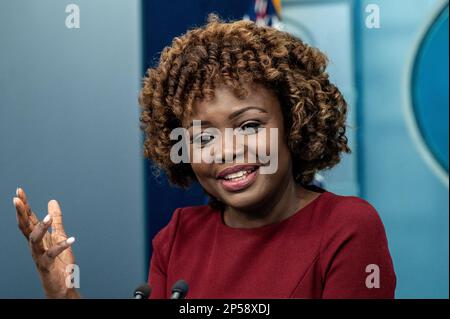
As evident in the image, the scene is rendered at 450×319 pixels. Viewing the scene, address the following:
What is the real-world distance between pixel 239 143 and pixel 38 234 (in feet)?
1.16

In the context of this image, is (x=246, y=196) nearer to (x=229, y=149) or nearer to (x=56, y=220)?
(x=229, y=149)

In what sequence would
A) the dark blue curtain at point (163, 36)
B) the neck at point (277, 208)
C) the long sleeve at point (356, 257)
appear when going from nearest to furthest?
the long sleeve at point (356, 257), the neck at point (277, 208), the dark blue curtain at point (163, 36)

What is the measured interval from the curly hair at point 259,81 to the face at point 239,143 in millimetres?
18

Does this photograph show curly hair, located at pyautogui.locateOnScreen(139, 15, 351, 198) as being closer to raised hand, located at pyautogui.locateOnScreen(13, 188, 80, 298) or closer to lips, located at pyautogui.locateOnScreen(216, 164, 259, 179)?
lips, located at pyautogui.locateOnScreen(216, 164, 259, 179)

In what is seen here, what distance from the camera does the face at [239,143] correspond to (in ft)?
3.36

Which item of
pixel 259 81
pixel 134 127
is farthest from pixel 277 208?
pixel 134 127

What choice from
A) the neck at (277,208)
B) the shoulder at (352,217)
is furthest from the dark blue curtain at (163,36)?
the shoulder at (352,217)

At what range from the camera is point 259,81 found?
3.46 feet

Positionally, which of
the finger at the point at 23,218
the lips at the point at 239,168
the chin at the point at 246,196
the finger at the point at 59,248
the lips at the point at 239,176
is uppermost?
the lips at the point at 239,168

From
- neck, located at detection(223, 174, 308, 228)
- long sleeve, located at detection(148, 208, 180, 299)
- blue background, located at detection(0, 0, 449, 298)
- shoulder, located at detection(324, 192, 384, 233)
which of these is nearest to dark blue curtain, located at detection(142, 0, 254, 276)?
blue background, located at detection(0, 0, 449, 298)

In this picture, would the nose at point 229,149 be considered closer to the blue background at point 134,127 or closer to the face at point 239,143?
the face at point 239,143

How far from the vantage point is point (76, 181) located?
5.58 feet
